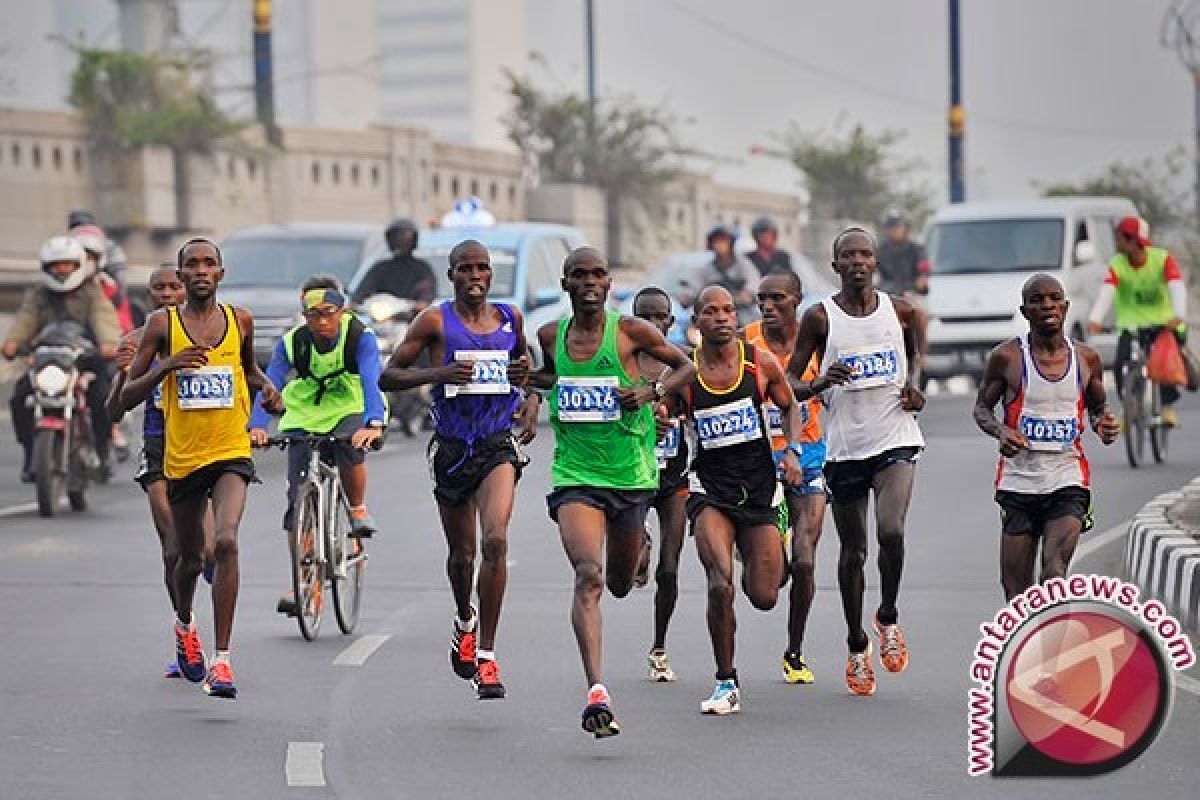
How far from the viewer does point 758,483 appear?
11.8 m

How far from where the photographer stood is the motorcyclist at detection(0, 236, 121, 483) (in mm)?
20281

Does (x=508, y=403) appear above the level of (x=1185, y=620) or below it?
above

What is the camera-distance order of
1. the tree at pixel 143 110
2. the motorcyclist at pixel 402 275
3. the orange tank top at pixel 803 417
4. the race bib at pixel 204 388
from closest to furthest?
the race bib at pixel 204 388 → the orange tank top at pixel 803 417 → the motorcyclist at pixel 402 275 → the tree at pixel 143 110

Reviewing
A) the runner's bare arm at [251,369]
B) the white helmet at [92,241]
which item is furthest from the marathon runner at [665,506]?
the white helmet at [92,241]

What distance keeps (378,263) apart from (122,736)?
16.5m

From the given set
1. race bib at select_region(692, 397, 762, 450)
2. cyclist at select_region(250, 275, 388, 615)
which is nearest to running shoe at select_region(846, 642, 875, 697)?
race bib at select_region(692, 397, 762, 450)

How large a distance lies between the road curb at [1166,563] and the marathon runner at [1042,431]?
5.89 ft

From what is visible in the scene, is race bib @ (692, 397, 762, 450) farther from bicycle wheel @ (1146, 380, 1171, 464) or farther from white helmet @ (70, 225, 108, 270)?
bicycle wheel @ (1146, 380, 1171, 464)

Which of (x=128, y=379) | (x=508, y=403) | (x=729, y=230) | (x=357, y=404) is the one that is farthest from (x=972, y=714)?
(x=729, y=230)

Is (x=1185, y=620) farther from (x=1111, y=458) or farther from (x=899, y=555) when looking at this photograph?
(x=1111, y=458)

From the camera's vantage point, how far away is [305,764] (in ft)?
34.2

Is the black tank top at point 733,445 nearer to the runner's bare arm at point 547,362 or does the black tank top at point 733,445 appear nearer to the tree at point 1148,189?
the runner's bare arm at point 547,362

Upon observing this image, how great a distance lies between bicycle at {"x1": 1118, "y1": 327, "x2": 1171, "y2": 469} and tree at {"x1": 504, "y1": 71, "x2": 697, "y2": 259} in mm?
34365

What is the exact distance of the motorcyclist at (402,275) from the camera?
26.9 meters
